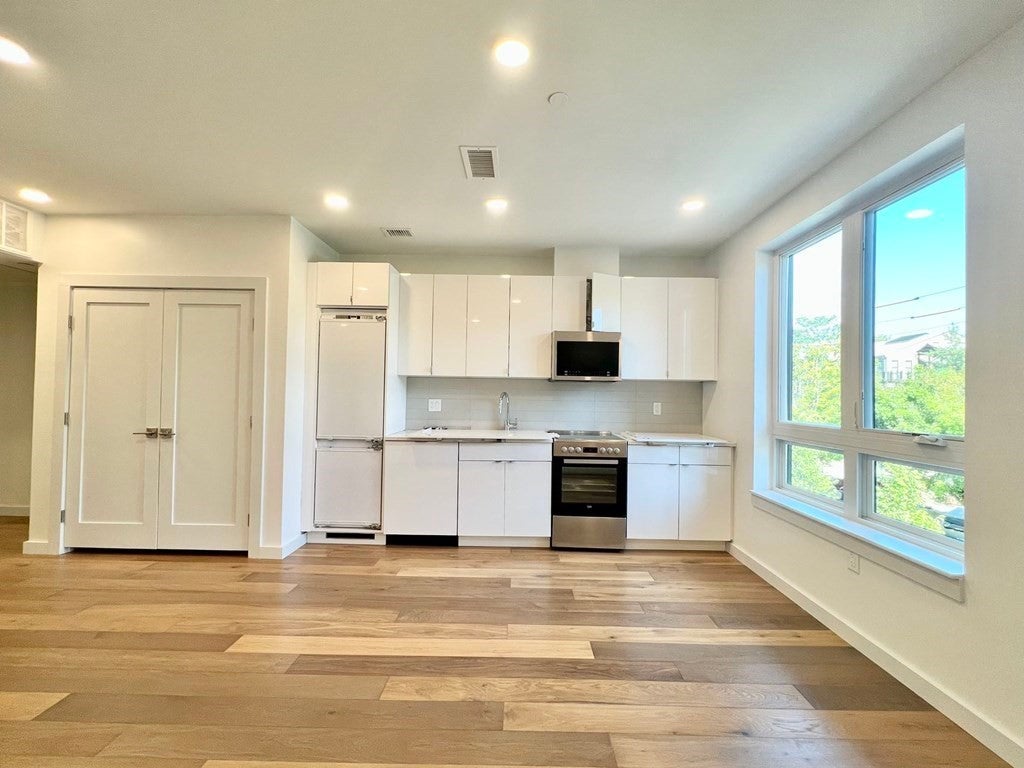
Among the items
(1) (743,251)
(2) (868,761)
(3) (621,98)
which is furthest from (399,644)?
(1) (743,251)

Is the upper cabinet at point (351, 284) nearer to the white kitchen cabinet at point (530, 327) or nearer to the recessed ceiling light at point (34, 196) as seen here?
the white kitchen cabinet at point (530, 327)

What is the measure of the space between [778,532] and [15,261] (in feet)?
19.4

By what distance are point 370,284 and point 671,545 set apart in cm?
333

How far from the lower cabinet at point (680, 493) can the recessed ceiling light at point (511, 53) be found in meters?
2.84

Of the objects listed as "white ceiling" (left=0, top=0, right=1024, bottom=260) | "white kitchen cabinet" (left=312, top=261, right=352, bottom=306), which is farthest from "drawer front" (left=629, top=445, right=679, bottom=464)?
"white kitchen cabinet" (left=312, top=261, right=352, bottom=306)

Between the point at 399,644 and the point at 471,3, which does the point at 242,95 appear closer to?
the point at 471,3

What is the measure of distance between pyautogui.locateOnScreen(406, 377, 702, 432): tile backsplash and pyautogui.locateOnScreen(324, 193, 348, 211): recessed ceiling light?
169cm

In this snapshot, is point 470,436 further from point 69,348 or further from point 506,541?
point 69,348

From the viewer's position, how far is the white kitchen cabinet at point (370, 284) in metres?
3.73

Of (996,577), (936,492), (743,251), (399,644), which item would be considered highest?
(743,251)

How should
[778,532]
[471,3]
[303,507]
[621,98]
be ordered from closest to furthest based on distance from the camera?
[471,3]
[621,98]
[778,532]
[303,507]

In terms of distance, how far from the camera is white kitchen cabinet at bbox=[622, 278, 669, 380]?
4082 millimetres

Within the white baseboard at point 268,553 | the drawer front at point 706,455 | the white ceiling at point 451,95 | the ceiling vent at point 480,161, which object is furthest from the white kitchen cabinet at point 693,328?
the white baseboard at point 268,553

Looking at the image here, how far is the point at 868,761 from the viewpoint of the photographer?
61.7 inches
